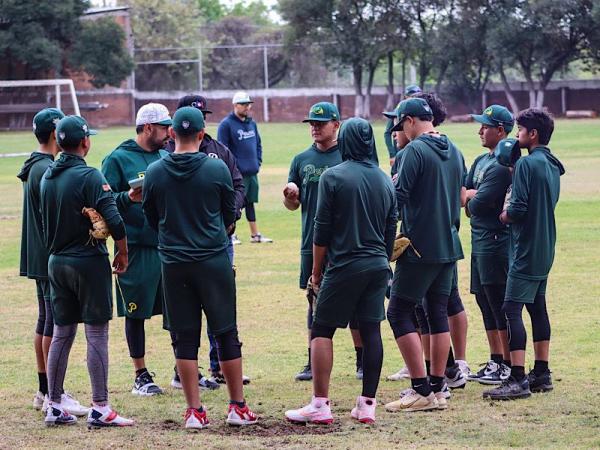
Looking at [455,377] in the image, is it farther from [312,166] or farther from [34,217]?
[34,217]

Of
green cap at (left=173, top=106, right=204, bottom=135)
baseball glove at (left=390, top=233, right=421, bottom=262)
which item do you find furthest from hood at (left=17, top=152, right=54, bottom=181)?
baseball glove at (left=390, top=233, right=421, bottom=262)

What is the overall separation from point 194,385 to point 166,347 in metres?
3.17

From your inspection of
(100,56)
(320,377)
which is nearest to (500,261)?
(320,377)

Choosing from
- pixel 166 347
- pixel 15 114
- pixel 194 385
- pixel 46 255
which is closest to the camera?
pixel 194 385

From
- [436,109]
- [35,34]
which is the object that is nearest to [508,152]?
[436,109]

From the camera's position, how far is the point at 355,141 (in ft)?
23.7

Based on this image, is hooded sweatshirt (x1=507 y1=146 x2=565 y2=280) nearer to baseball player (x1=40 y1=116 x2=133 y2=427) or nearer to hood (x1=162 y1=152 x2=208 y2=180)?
hood (x1=162 y1=152 x2=208 y2=180)

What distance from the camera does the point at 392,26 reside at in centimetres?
6900

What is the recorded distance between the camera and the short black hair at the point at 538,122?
315 inches

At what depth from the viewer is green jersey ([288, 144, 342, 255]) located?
27.9 ft

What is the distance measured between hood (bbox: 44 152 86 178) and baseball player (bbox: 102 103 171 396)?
3.08 feet

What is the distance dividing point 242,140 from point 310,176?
7662mm

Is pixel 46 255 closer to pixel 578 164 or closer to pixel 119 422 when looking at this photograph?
pixel 119 422

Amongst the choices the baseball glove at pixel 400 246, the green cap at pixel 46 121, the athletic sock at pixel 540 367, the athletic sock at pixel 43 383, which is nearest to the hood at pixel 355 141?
the baseball glove at pixel 400 246
